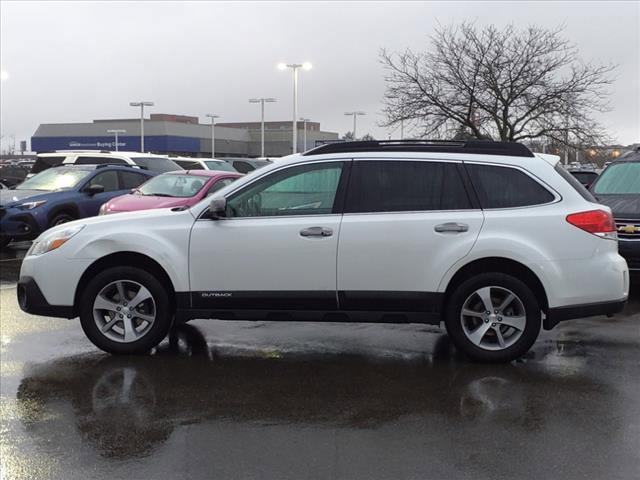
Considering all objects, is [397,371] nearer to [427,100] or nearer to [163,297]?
[163,297]

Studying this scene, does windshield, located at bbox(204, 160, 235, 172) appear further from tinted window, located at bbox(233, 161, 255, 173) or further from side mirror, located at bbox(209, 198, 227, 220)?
side mirror, located at bbox(209, 198, 227, 220)

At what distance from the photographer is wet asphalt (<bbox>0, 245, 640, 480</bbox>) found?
12.8 ft

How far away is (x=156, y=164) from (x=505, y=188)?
1459 centimetres

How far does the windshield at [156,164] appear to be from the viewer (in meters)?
18.8

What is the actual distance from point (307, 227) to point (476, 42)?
2145 cm

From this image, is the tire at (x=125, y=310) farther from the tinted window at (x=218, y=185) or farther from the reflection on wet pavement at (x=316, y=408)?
the tinted window at (x=218, y=185)

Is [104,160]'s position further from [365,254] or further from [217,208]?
[365,254]

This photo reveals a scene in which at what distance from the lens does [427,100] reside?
83.2 feet

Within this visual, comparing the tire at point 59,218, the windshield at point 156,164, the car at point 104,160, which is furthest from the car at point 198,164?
the tire at point 59,218

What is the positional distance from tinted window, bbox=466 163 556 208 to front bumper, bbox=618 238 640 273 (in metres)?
3.60

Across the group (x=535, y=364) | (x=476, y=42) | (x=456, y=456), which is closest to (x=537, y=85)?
(x=476, y=42)

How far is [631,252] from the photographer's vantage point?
8797 mm

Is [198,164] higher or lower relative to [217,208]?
higher

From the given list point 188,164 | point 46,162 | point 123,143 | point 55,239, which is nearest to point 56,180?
point 46,162
